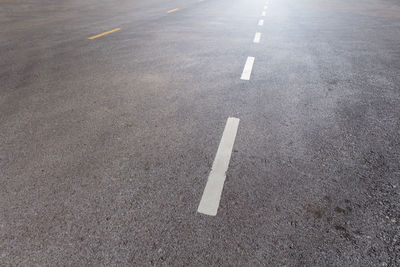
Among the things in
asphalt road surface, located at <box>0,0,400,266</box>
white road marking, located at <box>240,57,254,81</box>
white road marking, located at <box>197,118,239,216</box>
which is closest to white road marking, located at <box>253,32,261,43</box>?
asphalt road surface, located at <box>0,0,400,266</box>

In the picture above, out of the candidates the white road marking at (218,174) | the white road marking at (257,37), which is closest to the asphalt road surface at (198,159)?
the white road marking at (218,174)

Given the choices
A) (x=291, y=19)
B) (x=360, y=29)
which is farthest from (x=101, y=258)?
(x=291, y=19)

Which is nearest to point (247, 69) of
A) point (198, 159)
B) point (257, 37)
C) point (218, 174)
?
point (257, 37)

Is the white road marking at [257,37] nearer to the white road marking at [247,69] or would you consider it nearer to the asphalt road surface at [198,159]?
the asphalt road surface at [198,159]

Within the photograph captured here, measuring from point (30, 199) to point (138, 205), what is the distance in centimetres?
102

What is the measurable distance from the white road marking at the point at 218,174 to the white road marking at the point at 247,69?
77.8 inches

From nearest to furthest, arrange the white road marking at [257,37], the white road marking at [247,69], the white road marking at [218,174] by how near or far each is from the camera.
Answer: the white road marking at [218,174]
the white road marking at [247,69]
the white road marking at [257,37]

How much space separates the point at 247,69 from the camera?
5.80m

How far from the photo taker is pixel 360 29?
31.9ft

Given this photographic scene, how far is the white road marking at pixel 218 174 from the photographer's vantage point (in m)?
2.45

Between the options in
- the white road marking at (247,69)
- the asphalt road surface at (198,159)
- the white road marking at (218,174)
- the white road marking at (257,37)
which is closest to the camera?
the asphalt road surface at (198,159)

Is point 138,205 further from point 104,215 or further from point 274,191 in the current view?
point 274,191

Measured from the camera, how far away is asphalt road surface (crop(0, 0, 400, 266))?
2117 millimetres

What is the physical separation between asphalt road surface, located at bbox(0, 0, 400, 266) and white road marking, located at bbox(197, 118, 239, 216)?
14 mm
